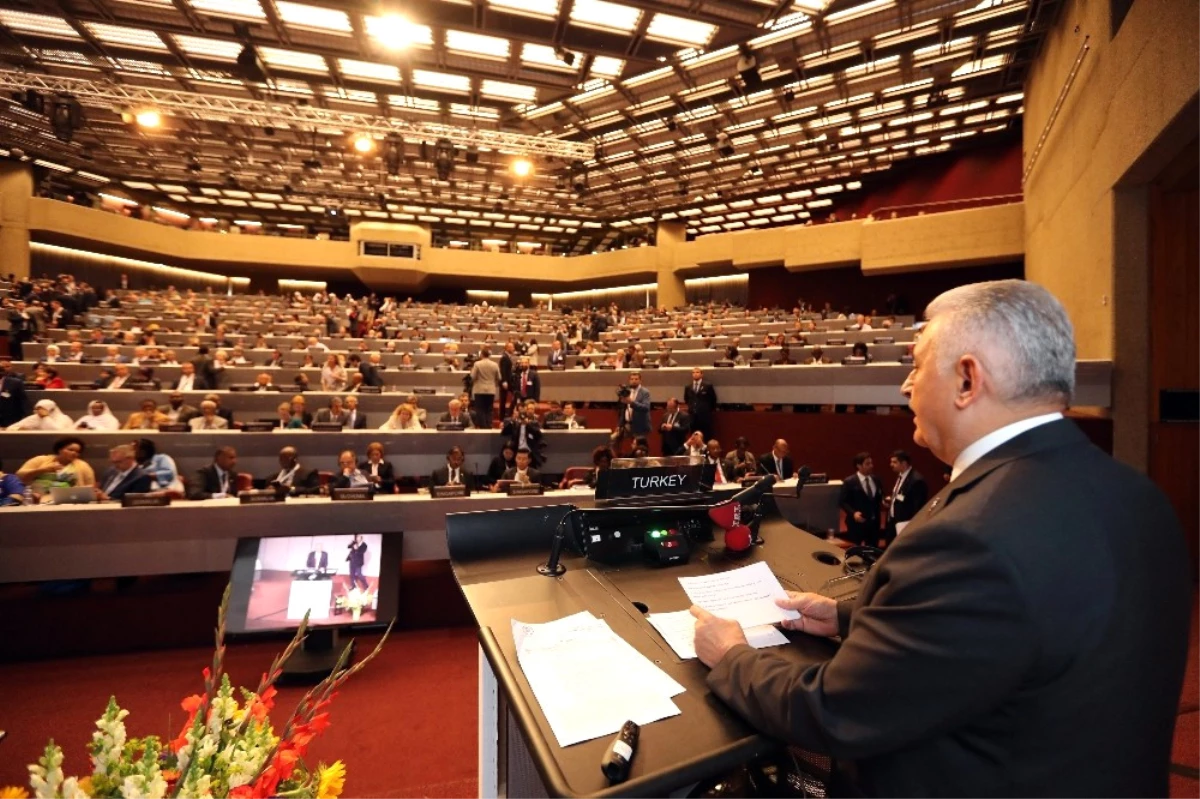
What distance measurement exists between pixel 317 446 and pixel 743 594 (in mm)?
6023

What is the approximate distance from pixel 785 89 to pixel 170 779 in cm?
1488

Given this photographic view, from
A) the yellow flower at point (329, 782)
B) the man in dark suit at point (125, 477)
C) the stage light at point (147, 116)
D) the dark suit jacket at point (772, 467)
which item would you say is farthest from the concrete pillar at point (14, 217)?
the yellow flower at point (329, 782)

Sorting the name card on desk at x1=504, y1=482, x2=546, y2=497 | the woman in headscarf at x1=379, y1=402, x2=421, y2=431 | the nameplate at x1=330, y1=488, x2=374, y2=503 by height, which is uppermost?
the woman in headscarf at x1=379, y1=402, x2=421, y2=431

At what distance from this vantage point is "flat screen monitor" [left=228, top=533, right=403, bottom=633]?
122 inches

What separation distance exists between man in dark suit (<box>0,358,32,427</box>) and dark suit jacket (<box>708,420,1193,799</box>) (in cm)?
910

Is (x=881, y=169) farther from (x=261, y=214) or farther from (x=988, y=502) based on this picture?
(x=261, y=214)

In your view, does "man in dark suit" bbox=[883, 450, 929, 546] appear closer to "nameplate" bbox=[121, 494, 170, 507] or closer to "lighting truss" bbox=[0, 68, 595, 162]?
"nameplate" bbox=[121, 494, 170, 507]

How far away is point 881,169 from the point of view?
19.3 meters

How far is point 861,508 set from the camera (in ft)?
17.6

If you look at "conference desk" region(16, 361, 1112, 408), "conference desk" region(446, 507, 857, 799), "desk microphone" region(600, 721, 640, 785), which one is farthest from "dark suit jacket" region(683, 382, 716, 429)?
"desk microphone" region(600, 721, 640, 785)

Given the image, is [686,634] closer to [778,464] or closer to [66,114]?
[778,464]

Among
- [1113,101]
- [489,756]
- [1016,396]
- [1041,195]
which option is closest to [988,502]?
[1016,396]

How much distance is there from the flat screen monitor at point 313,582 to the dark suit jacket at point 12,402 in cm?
592

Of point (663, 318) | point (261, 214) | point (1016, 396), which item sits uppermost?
point (261, 214)
